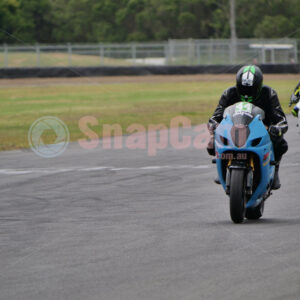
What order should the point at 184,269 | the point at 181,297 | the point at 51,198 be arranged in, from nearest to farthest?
the point at 181,297 → the point at 184,269 → the point at 51,198

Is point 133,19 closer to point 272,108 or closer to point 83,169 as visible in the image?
point 83,169

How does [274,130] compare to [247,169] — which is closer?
[247,169]

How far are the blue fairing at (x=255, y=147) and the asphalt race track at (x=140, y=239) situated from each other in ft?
1.08

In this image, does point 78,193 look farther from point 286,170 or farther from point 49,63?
point 49,63

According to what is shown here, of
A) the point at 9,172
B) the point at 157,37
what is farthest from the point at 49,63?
the point at 9,172

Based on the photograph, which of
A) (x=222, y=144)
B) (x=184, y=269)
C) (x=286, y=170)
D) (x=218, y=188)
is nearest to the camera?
(x=184, y=269)

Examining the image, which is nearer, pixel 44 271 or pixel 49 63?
pixel 44 271

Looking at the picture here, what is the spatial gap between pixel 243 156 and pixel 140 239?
1275 mm

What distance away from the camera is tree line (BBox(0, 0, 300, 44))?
8112cm

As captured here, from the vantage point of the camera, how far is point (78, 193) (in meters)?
10.3

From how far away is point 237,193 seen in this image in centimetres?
736

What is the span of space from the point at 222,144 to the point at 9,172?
591 cm

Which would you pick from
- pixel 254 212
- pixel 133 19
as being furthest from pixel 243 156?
pixel 133 19

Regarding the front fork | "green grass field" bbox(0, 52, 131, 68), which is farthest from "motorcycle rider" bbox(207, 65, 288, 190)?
"green grass field" bbox(0, 52, 131, 68)
